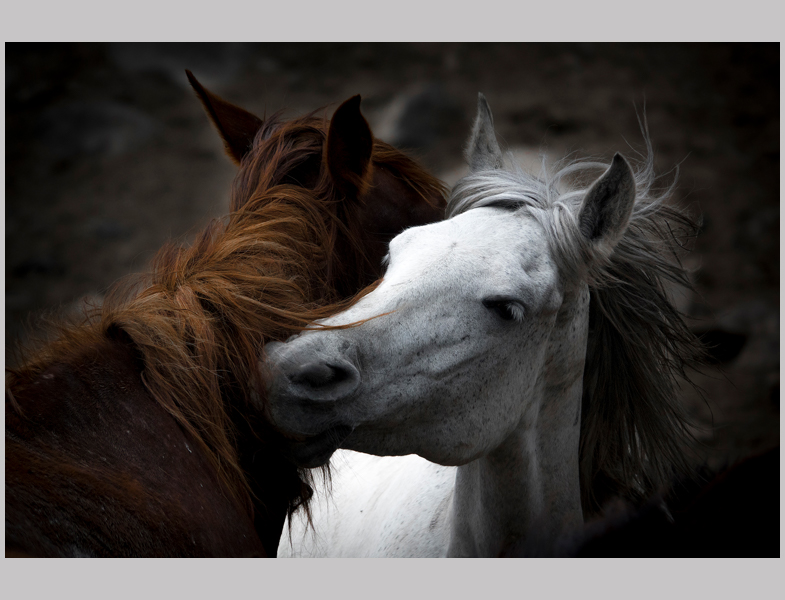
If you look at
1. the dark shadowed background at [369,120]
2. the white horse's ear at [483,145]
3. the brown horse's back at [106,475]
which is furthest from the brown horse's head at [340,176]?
the dark shadowed background at [369,120]

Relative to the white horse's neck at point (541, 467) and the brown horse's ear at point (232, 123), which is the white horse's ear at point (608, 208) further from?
the brown horse's ear at point (232, 123)

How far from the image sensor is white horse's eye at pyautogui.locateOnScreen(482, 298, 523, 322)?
125 centimetres

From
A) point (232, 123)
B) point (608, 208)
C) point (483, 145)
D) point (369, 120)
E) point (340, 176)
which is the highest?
point (369, 120)

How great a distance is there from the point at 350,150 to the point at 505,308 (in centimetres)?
68

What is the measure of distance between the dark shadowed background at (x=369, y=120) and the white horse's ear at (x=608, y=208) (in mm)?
4141

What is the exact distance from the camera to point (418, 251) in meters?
1.32

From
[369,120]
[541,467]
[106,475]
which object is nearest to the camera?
[106,475]

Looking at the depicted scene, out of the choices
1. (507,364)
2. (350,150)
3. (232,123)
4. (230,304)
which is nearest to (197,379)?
(230,304)

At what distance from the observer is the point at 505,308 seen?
4.16 ft

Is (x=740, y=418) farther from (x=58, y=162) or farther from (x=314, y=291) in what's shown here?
(x=58, y=162)

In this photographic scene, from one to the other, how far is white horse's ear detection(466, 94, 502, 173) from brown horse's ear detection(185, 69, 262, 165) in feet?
2.20

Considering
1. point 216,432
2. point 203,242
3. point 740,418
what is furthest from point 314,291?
point 740,418

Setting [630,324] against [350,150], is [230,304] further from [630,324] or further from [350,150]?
[630,324]

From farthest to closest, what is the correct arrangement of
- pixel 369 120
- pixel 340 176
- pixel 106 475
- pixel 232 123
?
pixel 369 120 → pixel 232 123 → pixel 340 176 → pixel 106 475
